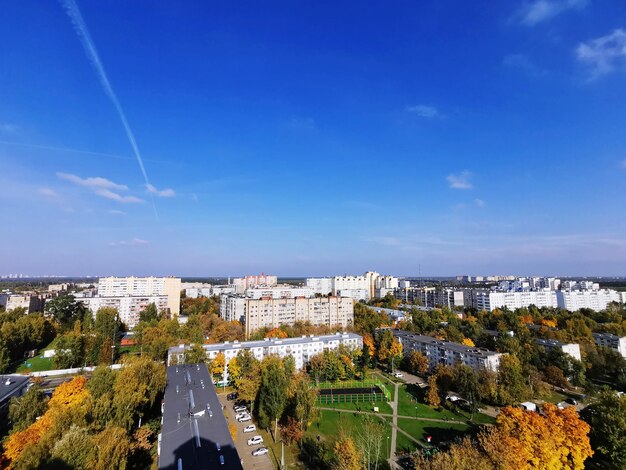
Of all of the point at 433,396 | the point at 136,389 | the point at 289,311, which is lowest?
the point at 433,396

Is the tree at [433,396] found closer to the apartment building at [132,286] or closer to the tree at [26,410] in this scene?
the tree at [26,410]

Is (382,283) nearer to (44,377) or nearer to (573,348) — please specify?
(573,348)

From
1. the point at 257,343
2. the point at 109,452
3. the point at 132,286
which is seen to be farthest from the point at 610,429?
the point at 132,286

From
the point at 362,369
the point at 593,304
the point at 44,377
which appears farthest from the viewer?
the point at 593,304

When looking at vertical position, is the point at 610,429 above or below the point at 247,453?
above

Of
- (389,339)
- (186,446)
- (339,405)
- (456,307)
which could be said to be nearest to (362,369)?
(389,339)

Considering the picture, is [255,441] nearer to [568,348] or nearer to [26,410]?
[26,410]

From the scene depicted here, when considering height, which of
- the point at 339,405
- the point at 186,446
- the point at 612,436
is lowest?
the point at 339,405

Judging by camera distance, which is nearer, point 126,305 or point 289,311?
point 289,311
